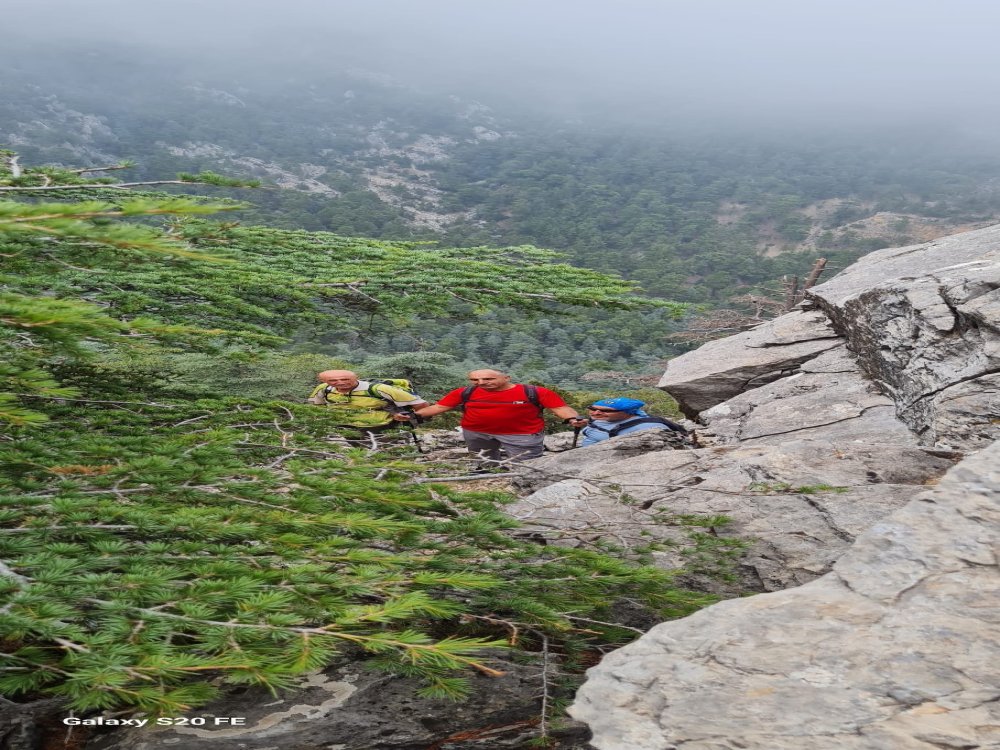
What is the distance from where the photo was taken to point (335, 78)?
6727 inches

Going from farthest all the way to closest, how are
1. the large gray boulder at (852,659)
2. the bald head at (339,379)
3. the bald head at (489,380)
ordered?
1. the bald head at (339,379)
2. the bald head at (489,380)
3. the large gray boulder at (852,659)

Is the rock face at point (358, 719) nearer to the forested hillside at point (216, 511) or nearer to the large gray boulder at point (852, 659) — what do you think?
the forested hillside at point (216, 511)

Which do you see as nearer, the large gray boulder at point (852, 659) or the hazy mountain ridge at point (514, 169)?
the large gray boulder at point (852, 659)

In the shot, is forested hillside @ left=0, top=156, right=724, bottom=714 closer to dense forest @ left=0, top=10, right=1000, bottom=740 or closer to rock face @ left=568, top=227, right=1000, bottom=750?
dense forest @ left=0, top=10, right=1000, bottom=740

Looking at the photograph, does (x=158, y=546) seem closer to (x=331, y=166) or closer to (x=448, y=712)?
(x=448, y=712)

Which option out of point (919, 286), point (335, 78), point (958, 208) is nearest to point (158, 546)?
point (919, 286)

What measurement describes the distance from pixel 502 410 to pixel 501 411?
0.05 ft

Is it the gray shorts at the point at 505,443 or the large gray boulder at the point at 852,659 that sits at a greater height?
the large gray boulder at the point at 852,659

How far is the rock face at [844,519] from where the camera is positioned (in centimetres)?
203

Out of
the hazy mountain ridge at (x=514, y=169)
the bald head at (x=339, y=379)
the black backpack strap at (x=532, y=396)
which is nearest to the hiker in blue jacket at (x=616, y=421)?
the black backpack strap at (x=532, y=396)

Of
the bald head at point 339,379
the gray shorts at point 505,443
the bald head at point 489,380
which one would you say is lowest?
the gray shorts at point 505,443

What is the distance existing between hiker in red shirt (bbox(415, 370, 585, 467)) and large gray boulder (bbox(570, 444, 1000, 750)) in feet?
15.6

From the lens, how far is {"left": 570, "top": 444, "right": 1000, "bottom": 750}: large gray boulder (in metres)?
1.95

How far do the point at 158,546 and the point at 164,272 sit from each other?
3070mm
